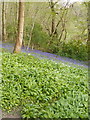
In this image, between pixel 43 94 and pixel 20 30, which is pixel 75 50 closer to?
pixel 20 30

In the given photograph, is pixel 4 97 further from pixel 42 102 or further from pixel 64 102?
pixel 64 102

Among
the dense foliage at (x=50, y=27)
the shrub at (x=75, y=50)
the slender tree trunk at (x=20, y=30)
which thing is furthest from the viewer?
the dense foliage at (x=50, y=27)

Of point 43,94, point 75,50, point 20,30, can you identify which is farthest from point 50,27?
point 43,94

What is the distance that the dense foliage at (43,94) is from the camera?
2.05m

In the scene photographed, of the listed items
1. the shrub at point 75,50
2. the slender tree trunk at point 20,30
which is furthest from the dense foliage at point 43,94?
the shrub at point 75,50

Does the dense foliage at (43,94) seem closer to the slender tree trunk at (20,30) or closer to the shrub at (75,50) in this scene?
the slender tree trunk at (20,30)

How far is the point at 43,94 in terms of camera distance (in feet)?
8.41

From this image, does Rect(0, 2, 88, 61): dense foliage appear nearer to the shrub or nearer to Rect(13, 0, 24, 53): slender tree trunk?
the shrub

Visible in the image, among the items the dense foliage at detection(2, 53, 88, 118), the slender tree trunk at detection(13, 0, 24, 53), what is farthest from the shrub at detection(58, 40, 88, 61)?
the dense foliage at detection(2, 53, 88, 118)

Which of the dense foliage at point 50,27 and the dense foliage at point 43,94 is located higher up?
the dense foliage at point 50,27

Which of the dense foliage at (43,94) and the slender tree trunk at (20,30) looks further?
the slender tree trunk at (20,30)

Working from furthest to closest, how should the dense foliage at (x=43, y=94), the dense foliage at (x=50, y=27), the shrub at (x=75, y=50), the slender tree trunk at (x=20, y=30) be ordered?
the dense foliage at (x=50, y=27), the shrub at (x=75, y=50), the slender tree trunk at (x=20, y=30), the dense foliage at (x=43, y=94)

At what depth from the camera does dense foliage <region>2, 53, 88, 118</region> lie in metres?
2.05

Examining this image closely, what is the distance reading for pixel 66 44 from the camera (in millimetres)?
8500
